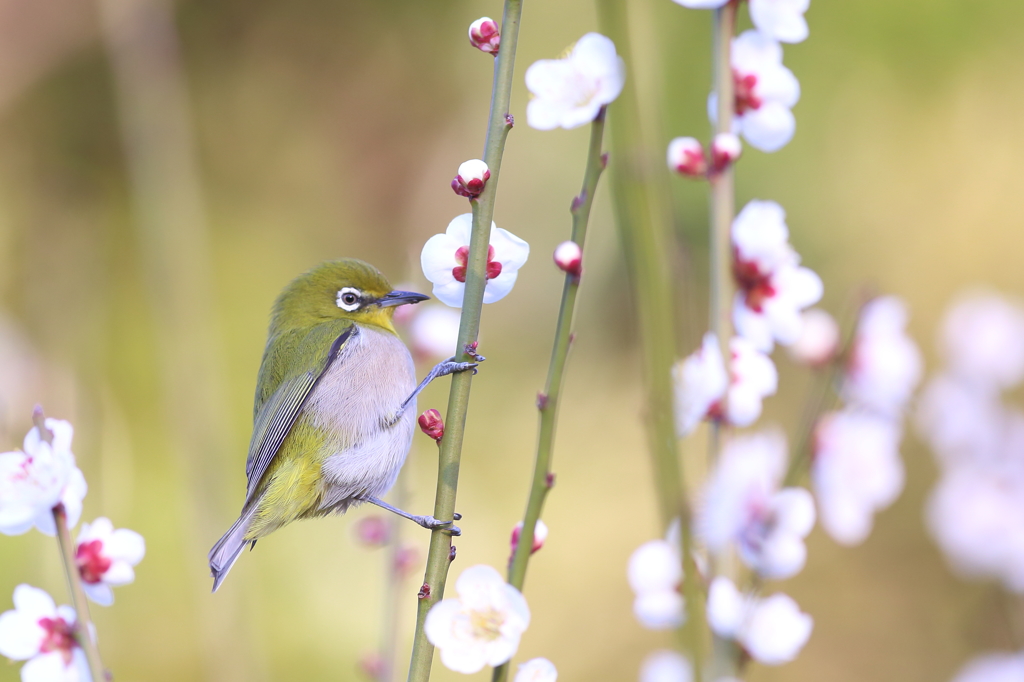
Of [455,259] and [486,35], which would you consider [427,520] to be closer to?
[455,259]

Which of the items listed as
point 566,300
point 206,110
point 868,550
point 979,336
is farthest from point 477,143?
point 566,300

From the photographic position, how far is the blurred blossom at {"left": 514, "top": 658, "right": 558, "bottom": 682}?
0.56 metres

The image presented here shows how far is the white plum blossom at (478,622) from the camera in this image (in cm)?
53

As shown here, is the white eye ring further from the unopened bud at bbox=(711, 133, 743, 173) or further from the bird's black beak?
the unopened bud at bbox=(711, 133, 743, 173)

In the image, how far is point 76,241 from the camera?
271cm

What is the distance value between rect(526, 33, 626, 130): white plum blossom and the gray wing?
2.44ft

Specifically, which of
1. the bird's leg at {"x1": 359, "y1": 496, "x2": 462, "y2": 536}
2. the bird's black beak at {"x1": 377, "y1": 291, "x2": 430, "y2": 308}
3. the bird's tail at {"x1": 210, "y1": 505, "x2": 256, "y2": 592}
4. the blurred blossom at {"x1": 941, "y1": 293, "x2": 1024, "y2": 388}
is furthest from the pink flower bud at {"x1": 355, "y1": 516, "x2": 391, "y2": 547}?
the blurred blossom at {"x1": 941, "y1": 293, "x2": 1024, "y2": 388}

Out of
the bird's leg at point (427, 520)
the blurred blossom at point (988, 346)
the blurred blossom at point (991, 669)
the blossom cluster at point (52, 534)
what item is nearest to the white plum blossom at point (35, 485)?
the blossom cluster at point (52, 534)

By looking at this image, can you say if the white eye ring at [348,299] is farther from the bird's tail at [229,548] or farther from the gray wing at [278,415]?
the bird's tail at [229,548]


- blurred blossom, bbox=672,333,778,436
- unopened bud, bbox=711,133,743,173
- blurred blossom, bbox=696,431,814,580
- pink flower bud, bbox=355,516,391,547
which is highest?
unopened bud, bbox=711,133,743,173

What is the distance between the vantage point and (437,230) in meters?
3.04

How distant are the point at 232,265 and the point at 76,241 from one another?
1.55 feet

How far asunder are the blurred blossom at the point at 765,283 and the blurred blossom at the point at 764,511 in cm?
8

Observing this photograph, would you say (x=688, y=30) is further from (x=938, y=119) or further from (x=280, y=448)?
(x=280, y=448)
